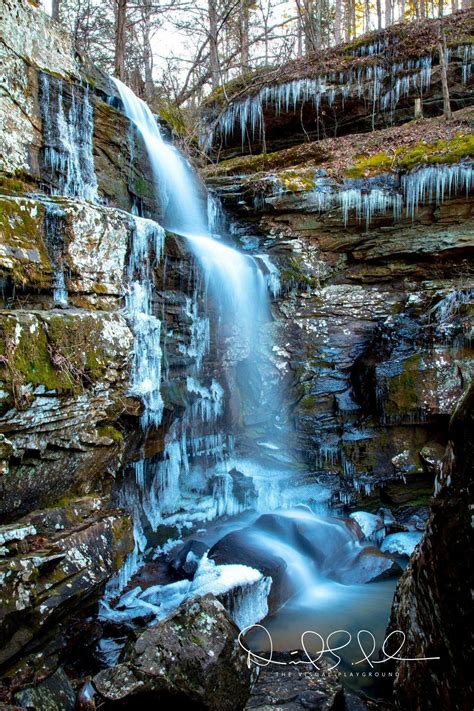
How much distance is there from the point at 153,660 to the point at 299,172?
9279 millimetres

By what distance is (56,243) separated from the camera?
16.8 feet

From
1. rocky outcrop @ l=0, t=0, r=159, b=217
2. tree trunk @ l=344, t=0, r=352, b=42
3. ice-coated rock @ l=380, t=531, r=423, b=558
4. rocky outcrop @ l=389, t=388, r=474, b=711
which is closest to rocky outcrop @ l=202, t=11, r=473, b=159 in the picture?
rocky outcrop @ l=0, t=0, r=159, b=217

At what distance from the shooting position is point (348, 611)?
536 cm

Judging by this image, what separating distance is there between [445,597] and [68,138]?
7.69 m

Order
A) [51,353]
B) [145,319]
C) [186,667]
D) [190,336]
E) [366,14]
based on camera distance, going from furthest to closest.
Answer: [366,14] → [190,336] → [145,319] → [51,353] → [186,667]

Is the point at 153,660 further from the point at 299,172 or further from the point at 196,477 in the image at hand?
the point at 299,172

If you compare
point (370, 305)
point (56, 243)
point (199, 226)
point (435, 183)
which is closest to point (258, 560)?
point (56, 243)

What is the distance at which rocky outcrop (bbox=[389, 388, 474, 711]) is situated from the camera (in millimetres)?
2344

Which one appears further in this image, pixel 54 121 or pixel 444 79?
pixel 444 79

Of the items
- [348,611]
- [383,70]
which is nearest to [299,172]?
[383,70]

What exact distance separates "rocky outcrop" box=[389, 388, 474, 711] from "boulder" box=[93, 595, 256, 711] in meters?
1.16

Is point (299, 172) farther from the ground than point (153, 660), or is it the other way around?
point (299, 172)

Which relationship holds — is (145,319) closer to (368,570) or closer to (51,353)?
(51,353)

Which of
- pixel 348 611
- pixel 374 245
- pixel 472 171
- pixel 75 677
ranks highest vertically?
pixel 472 171
